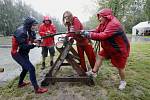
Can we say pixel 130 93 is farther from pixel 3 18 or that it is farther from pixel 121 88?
pixel 3 18

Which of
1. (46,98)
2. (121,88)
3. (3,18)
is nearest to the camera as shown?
(46,98)

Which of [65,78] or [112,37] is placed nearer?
[112,37]

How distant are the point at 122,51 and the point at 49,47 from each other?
11.7 ft

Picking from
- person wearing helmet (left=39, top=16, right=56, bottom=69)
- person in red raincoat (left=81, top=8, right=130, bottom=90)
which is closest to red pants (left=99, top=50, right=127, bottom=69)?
person in red raincoat (left=81, top=8, right=130, bottom=90)

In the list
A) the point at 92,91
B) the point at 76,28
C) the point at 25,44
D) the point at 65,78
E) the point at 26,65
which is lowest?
the point at 92,91

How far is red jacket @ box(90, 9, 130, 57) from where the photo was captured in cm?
577

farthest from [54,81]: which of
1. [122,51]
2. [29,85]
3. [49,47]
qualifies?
[49,47]

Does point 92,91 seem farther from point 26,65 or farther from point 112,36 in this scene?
point 26,65

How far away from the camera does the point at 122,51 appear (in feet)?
19.5

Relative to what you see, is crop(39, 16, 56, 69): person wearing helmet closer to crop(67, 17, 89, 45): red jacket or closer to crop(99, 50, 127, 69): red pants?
crop(67, 17, 89, 45): red jacket

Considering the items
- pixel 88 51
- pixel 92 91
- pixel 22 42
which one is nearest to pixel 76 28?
pixel 88 51

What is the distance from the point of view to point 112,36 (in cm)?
581

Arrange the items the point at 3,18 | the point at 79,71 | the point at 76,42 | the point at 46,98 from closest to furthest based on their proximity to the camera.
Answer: the point at 46,98, the point at 79,71, the point at 76,42, the point at 3,18

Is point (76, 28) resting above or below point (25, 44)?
above
